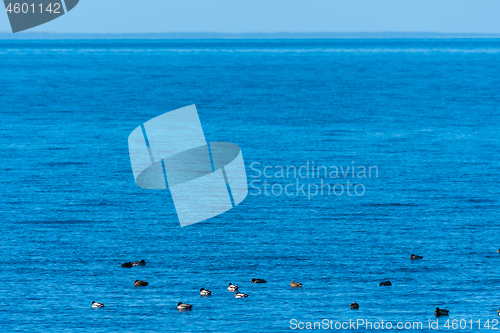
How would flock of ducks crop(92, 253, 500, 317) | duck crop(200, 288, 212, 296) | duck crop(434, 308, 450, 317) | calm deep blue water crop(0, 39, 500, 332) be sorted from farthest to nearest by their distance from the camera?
duck crop(200, 288, 212, 296)
calm deep blue water crop(0, 39, 500, 332)
flock of ducks crop(92, 253, 500, 317)
duck crop(434, 308, 450, 317)

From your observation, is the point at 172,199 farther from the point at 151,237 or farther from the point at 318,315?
the point at 318,315

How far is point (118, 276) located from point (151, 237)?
8352 mm

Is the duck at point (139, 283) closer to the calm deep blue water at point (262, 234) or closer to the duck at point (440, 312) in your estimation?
the calm deep blue water at point (262, 234)

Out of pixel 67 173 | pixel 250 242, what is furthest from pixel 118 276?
pixel 67 173

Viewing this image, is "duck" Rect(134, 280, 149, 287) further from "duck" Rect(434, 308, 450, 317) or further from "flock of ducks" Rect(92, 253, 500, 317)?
"duck" Rect(434, 308, 450, 317)

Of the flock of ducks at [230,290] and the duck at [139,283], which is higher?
the duck at [139,283]

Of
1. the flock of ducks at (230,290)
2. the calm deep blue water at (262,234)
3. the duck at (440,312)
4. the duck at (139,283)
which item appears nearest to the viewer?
the duck at (440,312)

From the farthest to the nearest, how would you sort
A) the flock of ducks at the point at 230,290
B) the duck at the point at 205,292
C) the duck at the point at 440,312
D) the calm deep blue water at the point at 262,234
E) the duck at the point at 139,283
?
the duck at the point at 139,283, the duck at the point at 205,292, the calm deep blue water at the point at 262,234, the flock of ducks at the point at 230,290, the duck at the point at 440,312

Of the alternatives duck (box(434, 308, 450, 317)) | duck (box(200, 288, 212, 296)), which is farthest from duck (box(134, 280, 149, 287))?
duck (box(434, 308, 450, 317))

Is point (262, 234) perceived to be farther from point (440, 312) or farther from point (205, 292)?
point (440, 312)

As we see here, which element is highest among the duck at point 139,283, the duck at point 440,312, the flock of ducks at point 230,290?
the duck at point 139,283

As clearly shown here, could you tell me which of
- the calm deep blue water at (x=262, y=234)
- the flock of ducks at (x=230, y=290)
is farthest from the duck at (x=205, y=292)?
the calm deep blue water at (x=262, y=234)

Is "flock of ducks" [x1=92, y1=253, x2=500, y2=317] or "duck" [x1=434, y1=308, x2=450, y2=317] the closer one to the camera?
"duck" [x1=434, y1=308, x2=450, y2=317]

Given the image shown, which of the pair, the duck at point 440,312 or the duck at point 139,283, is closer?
the duck at point 440,312
